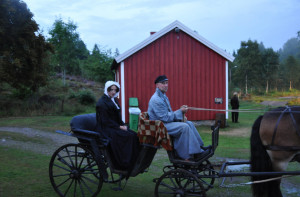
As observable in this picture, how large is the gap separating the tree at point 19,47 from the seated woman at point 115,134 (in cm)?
1066

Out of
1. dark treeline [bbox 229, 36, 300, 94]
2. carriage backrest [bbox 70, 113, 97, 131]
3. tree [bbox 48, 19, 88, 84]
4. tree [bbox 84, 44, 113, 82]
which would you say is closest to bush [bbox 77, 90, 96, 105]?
tree [bbox 84, 44, 113, 82]

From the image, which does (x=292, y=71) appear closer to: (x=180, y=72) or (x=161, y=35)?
(x=180, y=72)

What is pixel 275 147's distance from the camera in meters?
3.87

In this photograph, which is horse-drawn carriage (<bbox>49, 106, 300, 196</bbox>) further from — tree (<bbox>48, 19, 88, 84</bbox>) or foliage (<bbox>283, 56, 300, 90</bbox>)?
foliage (<bbox>283, 56, 300, 90</bbox>)

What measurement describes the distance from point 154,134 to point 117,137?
2.26ft

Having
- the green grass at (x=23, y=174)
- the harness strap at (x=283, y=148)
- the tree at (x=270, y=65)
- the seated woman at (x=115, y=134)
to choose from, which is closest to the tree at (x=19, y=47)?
the green grass at (x=23, y=174)

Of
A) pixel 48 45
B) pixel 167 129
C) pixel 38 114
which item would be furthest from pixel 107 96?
pixel 38 114

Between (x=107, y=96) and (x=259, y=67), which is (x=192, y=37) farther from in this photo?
(x=259, y=67)

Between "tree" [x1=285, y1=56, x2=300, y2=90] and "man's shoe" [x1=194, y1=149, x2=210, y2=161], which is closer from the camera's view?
"man's shoe" [x1=194, y1=149, x2=210, y2=161]

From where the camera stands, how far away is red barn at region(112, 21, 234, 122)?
13.8 metres

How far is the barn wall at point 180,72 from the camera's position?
45.7 ft

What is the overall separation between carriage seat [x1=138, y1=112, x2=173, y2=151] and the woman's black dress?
23 centimetres

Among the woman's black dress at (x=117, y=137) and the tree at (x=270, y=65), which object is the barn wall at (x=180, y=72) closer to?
the woman's black dress at (x=117, y=137)

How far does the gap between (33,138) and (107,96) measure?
7543 millimetres
